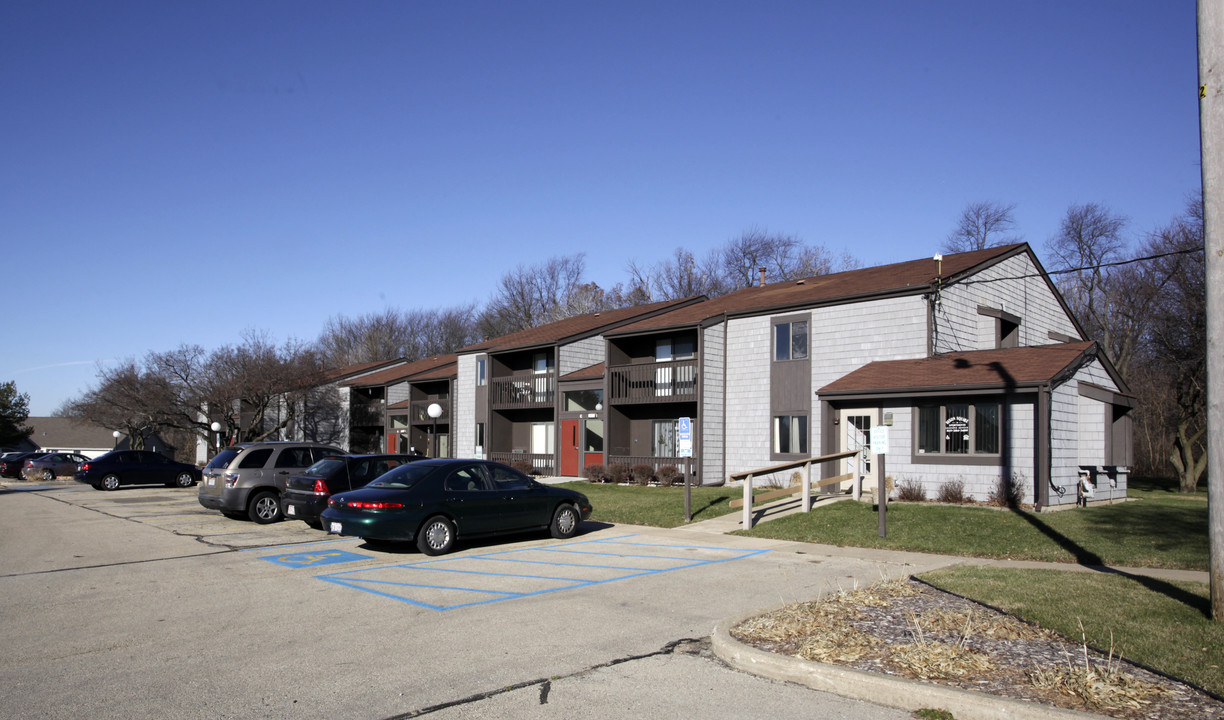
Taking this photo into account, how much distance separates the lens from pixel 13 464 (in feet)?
137

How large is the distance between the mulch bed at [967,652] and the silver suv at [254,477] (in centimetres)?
1205

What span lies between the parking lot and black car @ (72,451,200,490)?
17.1m

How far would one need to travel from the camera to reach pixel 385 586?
10.4 metres

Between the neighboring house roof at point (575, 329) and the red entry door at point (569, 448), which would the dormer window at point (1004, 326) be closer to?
the neighboring house roof at point (575, 329)

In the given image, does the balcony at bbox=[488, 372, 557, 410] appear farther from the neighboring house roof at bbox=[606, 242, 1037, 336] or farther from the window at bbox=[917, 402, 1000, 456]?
the window at bbox=[917, 402, 1000, 456]

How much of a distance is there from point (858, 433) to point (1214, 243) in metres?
14.7

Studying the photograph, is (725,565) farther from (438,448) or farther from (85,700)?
(438,448)

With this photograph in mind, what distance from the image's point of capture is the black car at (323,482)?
51.1 feet

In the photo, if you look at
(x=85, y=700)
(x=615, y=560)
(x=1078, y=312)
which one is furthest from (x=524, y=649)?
(x=1078, y=312)

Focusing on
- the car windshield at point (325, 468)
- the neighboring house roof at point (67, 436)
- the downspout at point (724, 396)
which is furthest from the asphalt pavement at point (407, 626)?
the neighboring house roof at point (67, 436)

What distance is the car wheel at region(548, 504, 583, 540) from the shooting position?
1491cm

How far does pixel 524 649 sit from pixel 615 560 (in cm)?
546

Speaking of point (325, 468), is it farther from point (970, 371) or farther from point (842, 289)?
point (842, 289)

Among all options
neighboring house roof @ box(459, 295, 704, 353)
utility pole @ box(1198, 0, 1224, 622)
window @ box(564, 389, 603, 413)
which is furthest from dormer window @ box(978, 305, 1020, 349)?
utility pole @ box(1198, 0, 1224, 622)
